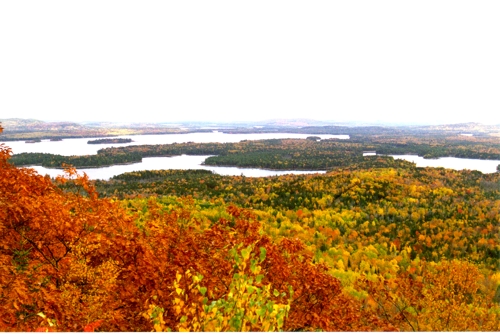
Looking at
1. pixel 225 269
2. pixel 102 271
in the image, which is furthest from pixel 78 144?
pixel 225 269

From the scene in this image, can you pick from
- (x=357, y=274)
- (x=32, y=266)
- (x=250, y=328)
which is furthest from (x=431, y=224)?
(x=32, y=266)

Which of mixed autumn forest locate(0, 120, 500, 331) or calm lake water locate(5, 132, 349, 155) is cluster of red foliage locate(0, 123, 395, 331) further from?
calm lake water locate(5, 132, 349, 155)

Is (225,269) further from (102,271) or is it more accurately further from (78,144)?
(78,144)

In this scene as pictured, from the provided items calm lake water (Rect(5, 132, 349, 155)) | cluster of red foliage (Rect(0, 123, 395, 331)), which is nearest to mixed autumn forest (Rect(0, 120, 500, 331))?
cluster of red foliage (Rect(0, 123, 395, 331))

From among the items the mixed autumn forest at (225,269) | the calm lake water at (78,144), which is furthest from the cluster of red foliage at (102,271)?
the calm lake water at (78,144)

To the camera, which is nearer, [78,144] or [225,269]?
[225,269]

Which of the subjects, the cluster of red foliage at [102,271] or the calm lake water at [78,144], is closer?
the cluster of red foliage at [102,271]

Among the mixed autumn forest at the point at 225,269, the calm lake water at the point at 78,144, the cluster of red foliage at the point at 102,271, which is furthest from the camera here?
the calm lake water at the point at 78,144

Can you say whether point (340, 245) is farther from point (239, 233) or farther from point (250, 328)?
point (250, 328)

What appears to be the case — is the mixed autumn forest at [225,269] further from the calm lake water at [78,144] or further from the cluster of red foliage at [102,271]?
the calm lake water at [78,144]

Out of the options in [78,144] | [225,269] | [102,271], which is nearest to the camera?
[102,271]

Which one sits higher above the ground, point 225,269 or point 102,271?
point 102,271
